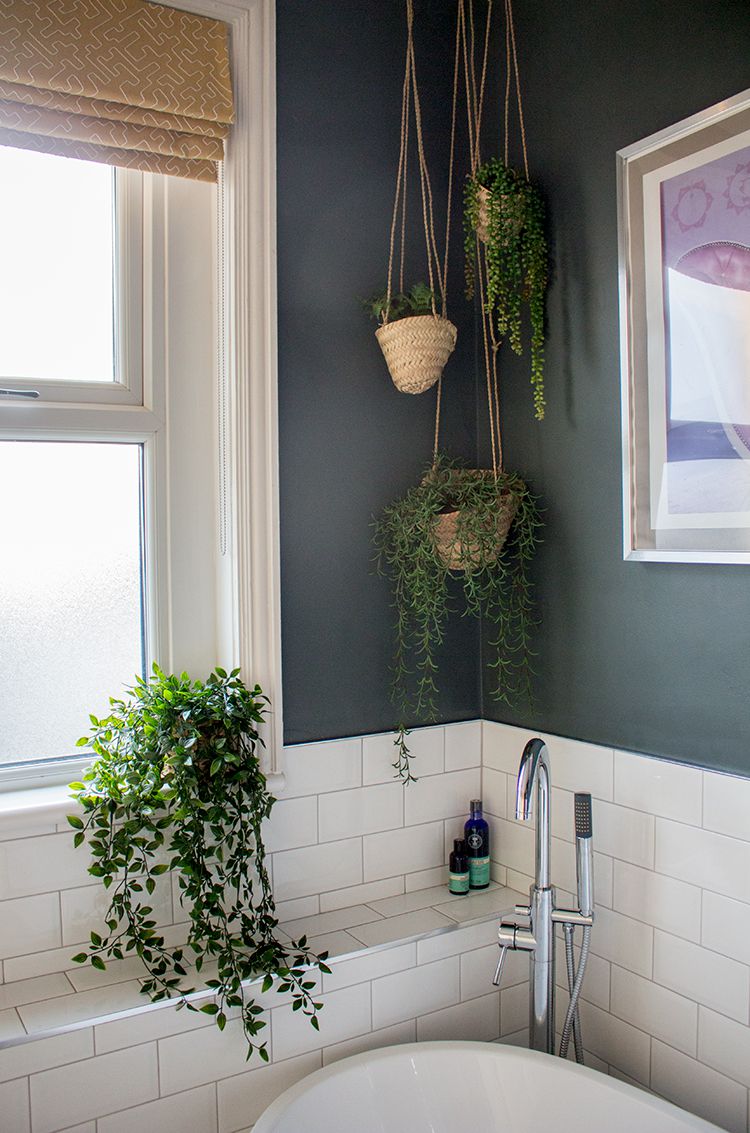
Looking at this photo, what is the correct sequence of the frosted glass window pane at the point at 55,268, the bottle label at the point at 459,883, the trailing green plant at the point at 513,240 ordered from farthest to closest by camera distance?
1. the bottle label at the point at 459,883
2. the trailing green plant at the point at 513,240
3. the frosted glass window pane at the point at 55,268

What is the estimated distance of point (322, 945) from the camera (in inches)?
70.9

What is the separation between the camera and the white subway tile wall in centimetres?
156

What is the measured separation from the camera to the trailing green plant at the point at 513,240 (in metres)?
1.84

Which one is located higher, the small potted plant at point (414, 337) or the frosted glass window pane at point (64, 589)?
the small potted plant at point (414, 337)

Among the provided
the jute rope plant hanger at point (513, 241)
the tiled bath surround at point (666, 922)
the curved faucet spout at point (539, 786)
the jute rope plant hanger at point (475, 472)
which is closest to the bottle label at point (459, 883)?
the tiled bath surround at point (666, 922)

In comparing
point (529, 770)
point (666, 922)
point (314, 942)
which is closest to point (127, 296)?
point (529, 770)

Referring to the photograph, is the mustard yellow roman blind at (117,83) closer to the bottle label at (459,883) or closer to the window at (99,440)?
the window at (99,440)

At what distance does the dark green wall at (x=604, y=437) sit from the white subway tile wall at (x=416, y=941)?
0.36 ft

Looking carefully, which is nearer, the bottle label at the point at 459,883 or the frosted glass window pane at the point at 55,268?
the frosted glass window pane at the point at 55,268

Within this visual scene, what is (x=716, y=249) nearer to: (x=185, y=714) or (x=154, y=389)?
(x=154, y=389)

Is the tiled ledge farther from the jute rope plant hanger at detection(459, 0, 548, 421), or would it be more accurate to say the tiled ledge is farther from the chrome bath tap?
the jute rope plant hanger at detection(459, 0, 548, 421)

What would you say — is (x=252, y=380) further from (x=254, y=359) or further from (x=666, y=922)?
(x=666, y=922)

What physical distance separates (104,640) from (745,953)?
1317mm

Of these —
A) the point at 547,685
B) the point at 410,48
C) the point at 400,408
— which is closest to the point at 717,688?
the point at 547,685
